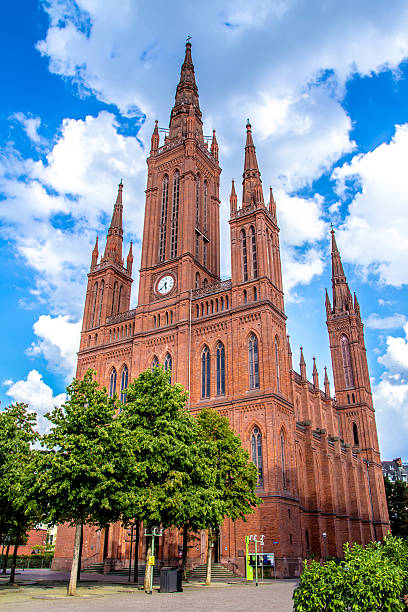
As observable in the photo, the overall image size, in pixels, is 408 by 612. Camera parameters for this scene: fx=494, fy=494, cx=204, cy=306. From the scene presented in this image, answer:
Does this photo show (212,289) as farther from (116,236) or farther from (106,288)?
(116,236)

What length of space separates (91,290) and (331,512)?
128ft

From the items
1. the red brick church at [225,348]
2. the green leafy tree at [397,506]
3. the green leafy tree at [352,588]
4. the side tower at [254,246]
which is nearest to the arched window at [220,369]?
the red brick church at [225,348]

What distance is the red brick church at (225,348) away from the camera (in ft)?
139

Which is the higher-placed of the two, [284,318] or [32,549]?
[284,318]

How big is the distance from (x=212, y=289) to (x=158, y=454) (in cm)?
2687

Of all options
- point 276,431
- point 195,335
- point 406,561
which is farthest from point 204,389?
point 406,561

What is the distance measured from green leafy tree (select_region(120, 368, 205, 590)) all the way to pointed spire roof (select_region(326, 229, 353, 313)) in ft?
210

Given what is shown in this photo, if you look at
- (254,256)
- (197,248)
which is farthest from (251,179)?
(254,256)

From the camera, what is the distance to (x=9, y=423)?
28688 millimetres

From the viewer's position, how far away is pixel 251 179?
55750 mm

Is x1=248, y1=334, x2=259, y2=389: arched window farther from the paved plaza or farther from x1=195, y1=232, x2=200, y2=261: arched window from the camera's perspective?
the paved plaza

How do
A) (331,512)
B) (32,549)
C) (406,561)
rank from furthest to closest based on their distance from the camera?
1. (32,549)
2. (331,512)
3. (406,561)

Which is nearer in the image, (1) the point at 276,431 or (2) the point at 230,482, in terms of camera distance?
(2) the point at 230,482

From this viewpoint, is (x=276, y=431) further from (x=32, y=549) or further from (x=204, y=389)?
(x=32, y=549)
